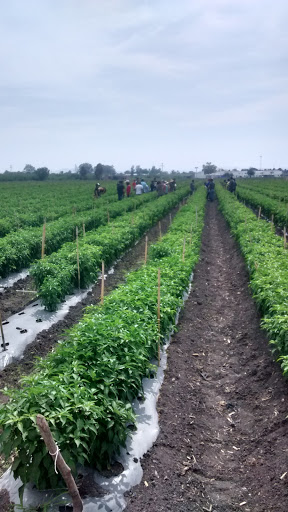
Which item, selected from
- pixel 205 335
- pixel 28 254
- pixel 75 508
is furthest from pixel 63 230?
pixel 75 508

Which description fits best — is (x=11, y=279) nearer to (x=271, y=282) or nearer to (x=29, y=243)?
(x=29, y=243)

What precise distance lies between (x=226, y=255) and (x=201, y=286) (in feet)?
15.4

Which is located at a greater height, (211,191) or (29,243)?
(211,191)

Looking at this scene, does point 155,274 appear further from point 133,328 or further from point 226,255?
point 226,255

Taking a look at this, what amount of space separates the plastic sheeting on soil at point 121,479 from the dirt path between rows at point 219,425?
0.10m

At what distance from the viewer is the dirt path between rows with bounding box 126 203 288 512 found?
13.2 feet

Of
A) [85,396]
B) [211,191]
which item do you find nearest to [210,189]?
[211,191]

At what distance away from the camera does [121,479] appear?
3.99 m

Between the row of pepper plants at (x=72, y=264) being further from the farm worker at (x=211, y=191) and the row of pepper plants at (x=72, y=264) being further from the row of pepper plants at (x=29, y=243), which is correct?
the farm worker at (x=211, y=191)

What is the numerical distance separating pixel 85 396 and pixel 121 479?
0.95 m

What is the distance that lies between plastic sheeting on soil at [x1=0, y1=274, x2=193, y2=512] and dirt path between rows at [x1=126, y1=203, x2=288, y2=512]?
→ 10 cm

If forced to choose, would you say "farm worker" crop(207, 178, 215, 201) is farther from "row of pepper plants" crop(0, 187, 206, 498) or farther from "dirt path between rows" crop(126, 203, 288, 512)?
"row of pepper plants" crop(0, 187, 206, 498)

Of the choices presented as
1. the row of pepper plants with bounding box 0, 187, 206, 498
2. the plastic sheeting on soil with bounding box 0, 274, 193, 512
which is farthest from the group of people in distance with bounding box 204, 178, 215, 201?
the plastic sheeting on soil with bounding box 0, 274, 193, 512

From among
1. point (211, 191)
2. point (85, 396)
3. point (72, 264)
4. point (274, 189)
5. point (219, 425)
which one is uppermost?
point (211, 191)
